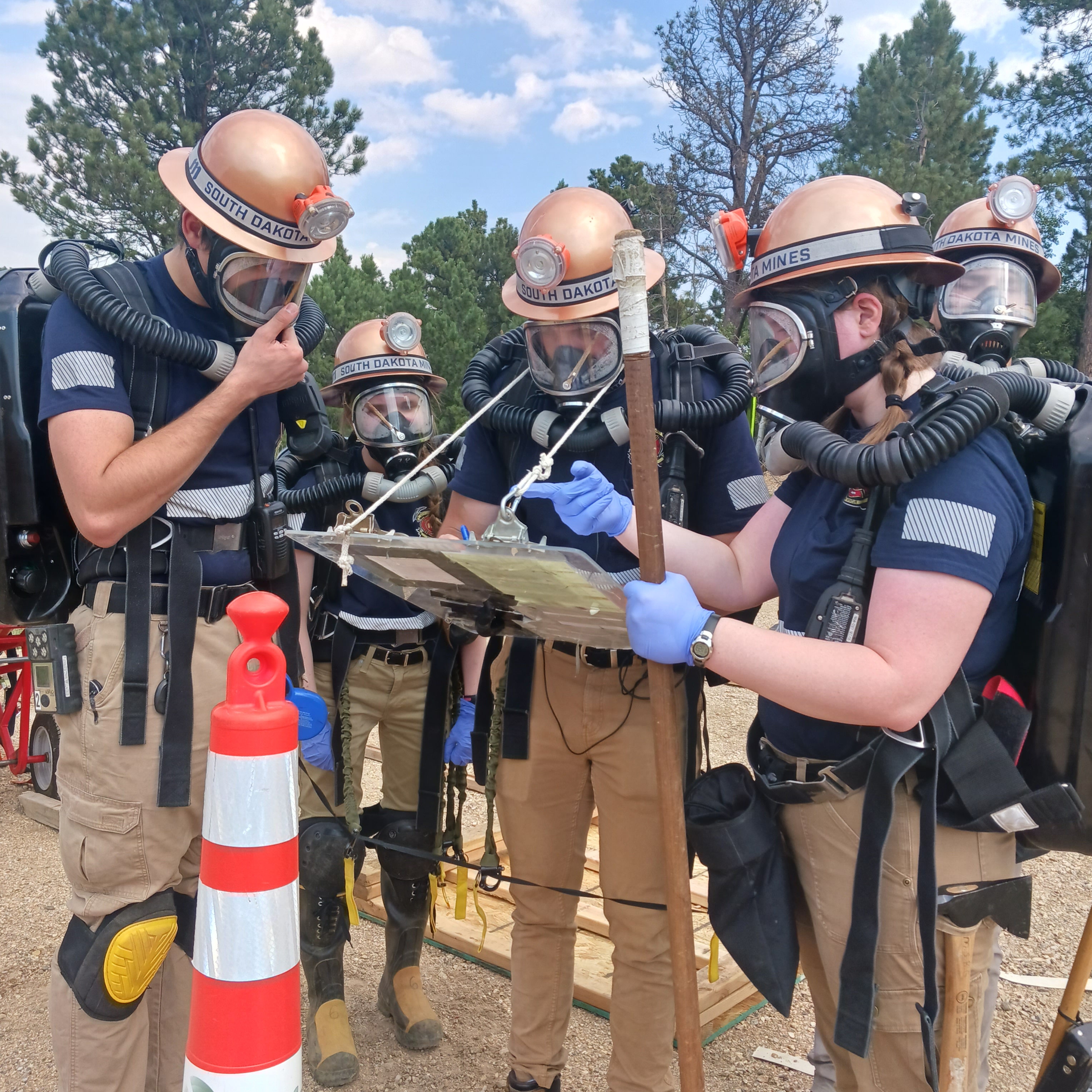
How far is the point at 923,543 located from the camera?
163cm

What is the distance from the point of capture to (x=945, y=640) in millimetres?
1612

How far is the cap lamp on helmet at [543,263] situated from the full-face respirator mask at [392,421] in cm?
118

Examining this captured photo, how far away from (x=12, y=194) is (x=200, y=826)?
670 inches

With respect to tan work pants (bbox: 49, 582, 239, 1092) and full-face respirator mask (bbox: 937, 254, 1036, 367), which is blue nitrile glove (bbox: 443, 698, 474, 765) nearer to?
tan work pants (bbox: 49, 582, 239, 1092)

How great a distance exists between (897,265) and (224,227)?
1538 mm

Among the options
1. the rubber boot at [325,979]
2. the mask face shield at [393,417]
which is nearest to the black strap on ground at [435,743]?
the rubber boot at [325,979]

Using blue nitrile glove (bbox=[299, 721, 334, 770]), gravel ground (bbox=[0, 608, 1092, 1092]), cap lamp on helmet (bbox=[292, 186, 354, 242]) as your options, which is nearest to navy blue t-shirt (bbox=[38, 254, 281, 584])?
cap lamp on helmet (bbox=[292, 186, 354, 242])

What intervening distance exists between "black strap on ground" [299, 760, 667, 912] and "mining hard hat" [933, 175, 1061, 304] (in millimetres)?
2870

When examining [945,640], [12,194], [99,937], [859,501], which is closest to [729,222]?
[859,501]

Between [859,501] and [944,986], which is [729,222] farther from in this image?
[944,986]

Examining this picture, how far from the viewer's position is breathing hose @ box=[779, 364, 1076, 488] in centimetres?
161

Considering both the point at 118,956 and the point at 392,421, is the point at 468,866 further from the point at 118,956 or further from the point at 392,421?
the point at 392,421

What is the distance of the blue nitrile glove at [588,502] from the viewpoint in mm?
2100

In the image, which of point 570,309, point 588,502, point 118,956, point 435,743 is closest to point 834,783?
point 588,502
